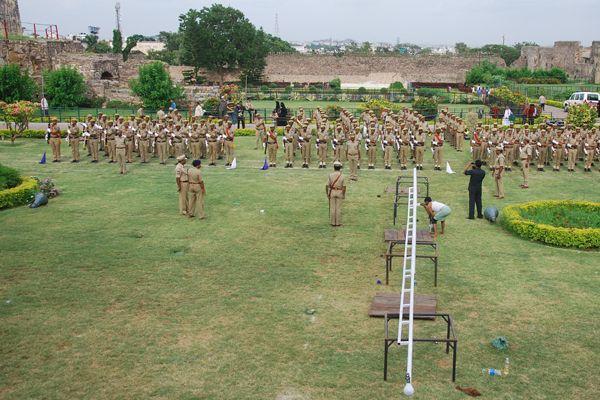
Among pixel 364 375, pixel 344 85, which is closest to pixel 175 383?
pixel 364 375

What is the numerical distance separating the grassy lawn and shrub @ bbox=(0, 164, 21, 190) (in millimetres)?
1247

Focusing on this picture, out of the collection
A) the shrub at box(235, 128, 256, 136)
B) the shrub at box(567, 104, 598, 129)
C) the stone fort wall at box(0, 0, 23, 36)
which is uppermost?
the stone fort wall at box(0, 0, 23, 36)

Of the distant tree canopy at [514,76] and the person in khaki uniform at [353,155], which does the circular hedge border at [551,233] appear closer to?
the person in khaki uniform at [353,155]

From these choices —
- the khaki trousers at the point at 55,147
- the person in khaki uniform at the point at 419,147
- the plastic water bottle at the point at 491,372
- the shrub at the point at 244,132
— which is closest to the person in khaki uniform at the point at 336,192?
the plastic water bottle at the point at 491,372

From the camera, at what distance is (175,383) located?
24.7 ft

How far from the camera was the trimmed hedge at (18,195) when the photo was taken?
1551cm

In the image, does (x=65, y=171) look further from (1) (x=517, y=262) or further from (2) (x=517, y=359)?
(2) (x=517, y=359)

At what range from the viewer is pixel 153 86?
3581cm

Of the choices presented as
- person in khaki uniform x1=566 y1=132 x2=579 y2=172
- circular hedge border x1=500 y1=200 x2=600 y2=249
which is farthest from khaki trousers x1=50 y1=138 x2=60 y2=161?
person in khaki uniform x1=566 y1=132 x2=579 y2=172

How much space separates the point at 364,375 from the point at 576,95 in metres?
35.4

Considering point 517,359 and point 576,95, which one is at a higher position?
point 576,95

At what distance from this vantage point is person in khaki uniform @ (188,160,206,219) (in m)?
14.4

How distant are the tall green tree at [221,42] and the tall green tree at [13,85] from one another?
30340mm

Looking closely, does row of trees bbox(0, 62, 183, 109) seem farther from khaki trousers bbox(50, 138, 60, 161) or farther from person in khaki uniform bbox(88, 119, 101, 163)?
person in khaki uniform bbox(88, 119, 101, 163)
